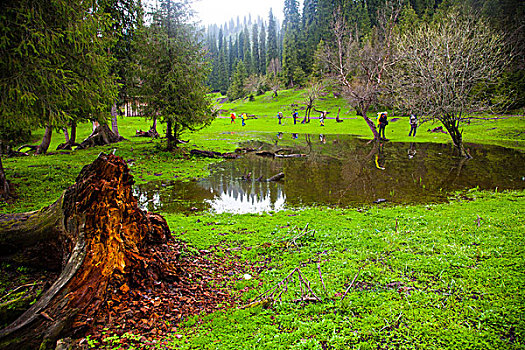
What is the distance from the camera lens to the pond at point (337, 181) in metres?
10.9

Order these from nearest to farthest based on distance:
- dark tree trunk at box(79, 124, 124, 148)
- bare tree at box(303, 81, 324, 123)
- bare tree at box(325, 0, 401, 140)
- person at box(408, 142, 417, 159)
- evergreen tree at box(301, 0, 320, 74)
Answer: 1. person at box(408, 142, 417, 159)
2. dark tree trunk at box(79, 124, 124, 148)
3. bare tree at box(325, 0, 401, 140)
4. bare tree at box(303, 81, 324, 123)
5. evergreen tree at box(301, 0, 320, 74)

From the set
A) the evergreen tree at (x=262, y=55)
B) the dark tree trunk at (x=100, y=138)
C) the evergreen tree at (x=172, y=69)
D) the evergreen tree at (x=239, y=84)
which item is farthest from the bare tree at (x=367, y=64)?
the evergreen tree at (x=262, y=55)

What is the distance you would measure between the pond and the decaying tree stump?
5.41 m

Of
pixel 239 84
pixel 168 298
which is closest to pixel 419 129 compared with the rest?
pixel 168 298

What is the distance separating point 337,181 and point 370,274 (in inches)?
351

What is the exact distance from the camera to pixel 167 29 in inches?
763

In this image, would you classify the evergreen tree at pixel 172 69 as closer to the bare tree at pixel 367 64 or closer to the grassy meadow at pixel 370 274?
the grassy meadow at pixel 370 274

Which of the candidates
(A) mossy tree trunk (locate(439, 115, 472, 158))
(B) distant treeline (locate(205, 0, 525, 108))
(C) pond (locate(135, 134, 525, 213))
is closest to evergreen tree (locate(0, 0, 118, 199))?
(C) pond (locate(135, 134, 525, 213))

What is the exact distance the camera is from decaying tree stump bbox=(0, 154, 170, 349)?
3391mm

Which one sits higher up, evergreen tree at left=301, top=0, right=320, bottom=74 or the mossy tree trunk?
evergreen tree at left=301, top=0, right=320, bottom=74

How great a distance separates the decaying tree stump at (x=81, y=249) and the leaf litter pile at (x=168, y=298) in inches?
5.1

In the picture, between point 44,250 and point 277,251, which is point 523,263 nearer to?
point 277,251

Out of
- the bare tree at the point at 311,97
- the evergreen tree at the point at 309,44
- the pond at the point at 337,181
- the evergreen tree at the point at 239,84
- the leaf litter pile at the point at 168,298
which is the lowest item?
the leaf litter pile at the point at 168,298

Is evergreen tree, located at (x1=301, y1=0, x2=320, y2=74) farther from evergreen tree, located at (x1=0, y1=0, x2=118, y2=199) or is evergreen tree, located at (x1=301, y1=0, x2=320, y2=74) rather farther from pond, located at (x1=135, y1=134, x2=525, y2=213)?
evergreen tree, located at (x1=0, y1=0, x2=118, y2=199)
